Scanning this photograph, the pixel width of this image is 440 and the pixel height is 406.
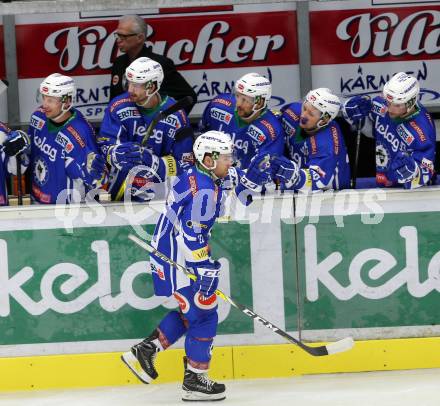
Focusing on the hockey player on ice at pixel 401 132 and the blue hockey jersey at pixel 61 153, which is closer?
the hockey player on ice at pixel 401 132

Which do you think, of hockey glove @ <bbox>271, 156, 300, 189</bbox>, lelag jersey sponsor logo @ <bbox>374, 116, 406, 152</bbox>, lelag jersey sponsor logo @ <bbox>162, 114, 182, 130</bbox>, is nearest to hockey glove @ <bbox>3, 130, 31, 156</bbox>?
lelag jersey sponsor logo @ <bbox>162, 114, 182, 130</bbox>

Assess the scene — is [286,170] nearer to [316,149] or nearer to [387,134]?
[316,149]

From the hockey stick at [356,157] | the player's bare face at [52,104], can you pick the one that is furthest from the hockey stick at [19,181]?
the hockey stick at [356,157]

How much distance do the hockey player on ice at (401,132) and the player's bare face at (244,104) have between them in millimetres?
624

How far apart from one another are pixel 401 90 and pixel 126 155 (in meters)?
1.55

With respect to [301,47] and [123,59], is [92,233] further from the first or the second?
[301,47]

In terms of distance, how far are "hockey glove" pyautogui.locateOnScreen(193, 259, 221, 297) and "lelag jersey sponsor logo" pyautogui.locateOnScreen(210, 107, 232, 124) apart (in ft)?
3.82

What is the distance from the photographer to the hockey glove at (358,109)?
863 centimetres

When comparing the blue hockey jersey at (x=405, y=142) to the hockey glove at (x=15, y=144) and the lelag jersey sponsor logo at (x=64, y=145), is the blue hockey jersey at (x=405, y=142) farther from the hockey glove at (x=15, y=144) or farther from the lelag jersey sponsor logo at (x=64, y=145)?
the hockey glove at (x=15, y=144)

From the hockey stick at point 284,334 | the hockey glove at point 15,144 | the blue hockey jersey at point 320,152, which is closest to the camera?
the hockey stick at point 284,334

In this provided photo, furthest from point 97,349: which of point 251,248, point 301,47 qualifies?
point 301,47

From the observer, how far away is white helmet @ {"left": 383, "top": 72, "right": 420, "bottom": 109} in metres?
8.24

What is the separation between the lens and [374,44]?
10.1m

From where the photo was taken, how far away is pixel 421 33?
10039mm
